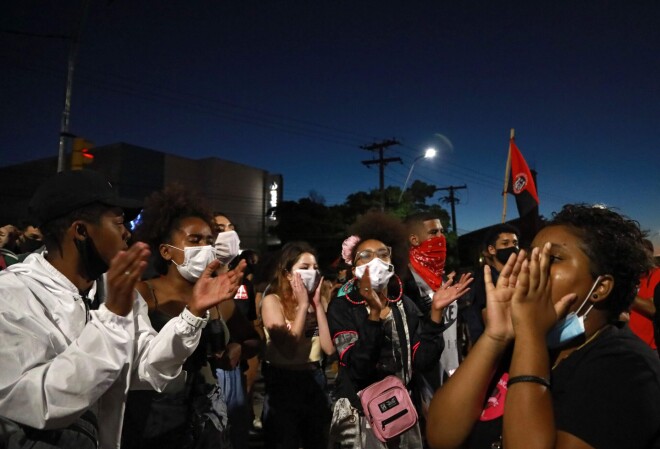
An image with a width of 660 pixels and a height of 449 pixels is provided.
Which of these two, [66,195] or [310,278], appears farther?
[310,278]

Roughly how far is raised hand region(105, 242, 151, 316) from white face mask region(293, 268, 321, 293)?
2.87m

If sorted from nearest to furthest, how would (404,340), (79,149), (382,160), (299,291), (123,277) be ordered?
(123,277)
(404,340)
(299,291)
(79,149)
(382,160)

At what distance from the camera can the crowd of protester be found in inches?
64.5

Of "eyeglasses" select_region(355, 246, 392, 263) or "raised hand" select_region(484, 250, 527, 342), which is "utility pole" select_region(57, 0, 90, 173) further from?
"raised hand" select_region(484, 250, 527, 342)

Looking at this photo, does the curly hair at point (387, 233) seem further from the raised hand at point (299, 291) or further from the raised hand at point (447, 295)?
the raised hand at point (447, 295)

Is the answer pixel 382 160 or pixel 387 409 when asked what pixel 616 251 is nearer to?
pixel 387 409

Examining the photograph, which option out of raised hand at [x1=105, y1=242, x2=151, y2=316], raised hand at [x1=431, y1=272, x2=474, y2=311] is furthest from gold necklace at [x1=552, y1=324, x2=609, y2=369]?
raised hand at [x1=105, y1=242, x2=151, y2=316]

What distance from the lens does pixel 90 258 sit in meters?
2.24

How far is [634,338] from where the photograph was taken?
5.94 feet

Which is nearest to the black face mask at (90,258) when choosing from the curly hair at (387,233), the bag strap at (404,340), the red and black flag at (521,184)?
the bag strap at (404,340)

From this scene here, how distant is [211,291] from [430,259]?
3.57 meters

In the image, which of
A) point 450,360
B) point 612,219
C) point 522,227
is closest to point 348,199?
point 522,227

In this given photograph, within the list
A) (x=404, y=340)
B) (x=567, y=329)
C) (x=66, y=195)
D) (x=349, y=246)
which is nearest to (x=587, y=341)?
(x=567, y=329)

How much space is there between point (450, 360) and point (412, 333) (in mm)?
1178
